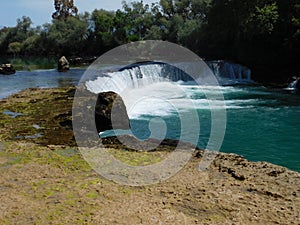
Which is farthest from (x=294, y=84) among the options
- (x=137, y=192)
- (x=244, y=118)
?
(x=137, y=192)

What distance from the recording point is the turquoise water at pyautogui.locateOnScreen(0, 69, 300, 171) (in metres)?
9.69

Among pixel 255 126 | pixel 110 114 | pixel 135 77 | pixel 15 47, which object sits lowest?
pixel 255 126

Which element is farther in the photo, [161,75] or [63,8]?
[63,8]

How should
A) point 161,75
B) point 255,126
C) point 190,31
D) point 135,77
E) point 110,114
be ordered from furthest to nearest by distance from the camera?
1. point 190,31
2. point 161,75
3. point 135,77
4. point 255,126
5. point 110,114

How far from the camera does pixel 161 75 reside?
24125 mm

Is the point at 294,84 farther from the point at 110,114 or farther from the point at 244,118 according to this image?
the point at 110,114

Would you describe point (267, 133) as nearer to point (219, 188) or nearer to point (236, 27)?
point (219, 188)

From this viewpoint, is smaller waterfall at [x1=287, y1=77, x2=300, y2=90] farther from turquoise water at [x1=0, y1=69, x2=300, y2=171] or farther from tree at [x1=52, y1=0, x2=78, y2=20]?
tree at [x1=52, y1=0, x2=78, y2=20]

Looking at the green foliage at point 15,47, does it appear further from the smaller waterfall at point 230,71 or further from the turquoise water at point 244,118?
the smaller waterfall at point 230,71

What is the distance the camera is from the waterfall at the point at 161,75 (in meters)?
19.5

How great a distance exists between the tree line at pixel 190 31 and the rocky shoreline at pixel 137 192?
17249mm

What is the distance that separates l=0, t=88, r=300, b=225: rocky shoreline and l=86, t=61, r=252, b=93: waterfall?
11.1m

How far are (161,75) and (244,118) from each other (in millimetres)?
11284

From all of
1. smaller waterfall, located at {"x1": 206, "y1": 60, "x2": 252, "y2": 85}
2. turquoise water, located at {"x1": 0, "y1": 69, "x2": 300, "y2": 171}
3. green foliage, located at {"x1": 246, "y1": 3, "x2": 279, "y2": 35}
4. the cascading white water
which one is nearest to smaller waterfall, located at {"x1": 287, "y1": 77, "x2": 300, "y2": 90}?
the cascading white water
